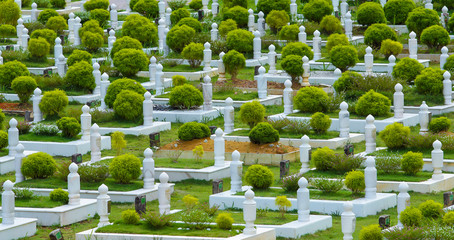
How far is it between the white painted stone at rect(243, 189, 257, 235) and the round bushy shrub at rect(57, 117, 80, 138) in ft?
29.4

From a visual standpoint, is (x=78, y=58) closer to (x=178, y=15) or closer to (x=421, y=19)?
(x=178, y=15)

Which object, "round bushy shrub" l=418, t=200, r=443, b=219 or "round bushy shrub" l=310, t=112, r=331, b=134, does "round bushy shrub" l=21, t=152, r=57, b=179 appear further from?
"round bushy shrub" l=418, t=200, r=443, b=219

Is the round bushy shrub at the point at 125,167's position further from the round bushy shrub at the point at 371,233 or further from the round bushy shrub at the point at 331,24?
the round bushy shrub at the point at 331,24

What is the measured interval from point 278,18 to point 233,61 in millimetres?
7285

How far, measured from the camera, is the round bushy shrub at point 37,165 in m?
24.9

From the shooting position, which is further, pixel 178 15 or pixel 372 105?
pixel 178 15

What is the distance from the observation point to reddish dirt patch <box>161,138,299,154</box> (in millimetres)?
27281

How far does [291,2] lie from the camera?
143 ft

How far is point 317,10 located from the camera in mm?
41188

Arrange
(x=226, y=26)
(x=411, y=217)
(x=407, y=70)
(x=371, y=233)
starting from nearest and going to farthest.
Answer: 1. (x=371, y=233)
2. (x=411, y=217)
3. (x=407, y=70)
4. (x=226, y=26)

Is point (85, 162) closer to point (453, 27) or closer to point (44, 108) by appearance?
point (44, 108)

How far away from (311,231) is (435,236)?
280 cm

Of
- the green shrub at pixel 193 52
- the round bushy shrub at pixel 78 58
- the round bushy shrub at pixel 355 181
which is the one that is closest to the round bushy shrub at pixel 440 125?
the round bushy shrub at pixel 355 181

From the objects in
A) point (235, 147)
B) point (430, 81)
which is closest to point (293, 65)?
point (430, 81)
